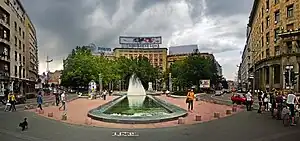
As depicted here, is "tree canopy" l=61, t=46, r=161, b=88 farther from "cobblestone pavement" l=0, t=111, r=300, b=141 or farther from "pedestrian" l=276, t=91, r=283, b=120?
"pedestrian" l=276, t=91, r=283, b=120

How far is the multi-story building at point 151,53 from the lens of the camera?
165m

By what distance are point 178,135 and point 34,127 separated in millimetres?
8156

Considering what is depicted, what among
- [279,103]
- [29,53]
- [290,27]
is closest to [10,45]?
[29,53]

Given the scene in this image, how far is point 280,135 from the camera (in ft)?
50.1

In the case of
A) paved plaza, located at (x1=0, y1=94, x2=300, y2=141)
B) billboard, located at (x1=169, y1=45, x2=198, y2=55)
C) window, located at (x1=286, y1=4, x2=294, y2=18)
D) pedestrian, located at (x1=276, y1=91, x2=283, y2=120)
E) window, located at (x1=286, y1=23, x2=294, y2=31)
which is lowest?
paved plaza, located at (x1=0, y1=94, x2=300, y2=141)

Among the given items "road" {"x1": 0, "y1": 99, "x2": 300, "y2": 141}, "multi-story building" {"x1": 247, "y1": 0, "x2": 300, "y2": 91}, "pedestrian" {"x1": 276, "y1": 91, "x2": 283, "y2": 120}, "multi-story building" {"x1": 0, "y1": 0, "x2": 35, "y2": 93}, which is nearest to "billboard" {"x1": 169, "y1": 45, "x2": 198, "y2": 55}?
"multi-story building" {"x1": 247, "y1": 0, "x2": 300, "y2": 91}

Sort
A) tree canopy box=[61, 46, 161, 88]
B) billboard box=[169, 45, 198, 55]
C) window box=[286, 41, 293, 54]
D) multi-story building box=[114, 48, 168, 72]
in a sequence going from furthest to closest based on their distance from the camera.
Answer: billboard box=[169, 45, 198, 55] < multi-story building box=[114, 48, 168, 72] < tree canopy box=[61, 46, 161, 88] < window box=[286, 41, 293, 54]

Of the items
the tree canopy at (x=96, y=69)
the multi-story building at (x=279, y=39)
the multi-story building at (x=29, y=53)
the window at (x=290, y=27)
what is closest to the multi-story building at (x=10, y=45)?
the multi-story building at (x=29, y=53)

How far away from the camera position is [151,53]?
16888 centimetres

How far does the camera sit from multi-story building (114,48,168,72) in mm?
165325

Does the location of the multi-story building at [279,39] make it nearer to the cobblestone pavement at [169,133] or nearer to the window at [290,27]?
the window at [290,27]

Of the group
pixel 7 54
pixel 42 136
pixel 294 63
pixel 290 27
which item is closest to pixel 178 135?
pixel 42 136

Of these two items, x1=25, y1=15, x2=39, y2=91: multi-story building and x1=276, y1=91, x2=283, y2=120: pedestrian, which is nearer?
x1=276, y1=91, x2=283, y2=120: pedestrian

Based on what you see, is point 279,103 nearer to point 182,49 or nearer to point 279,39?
point 279,39
